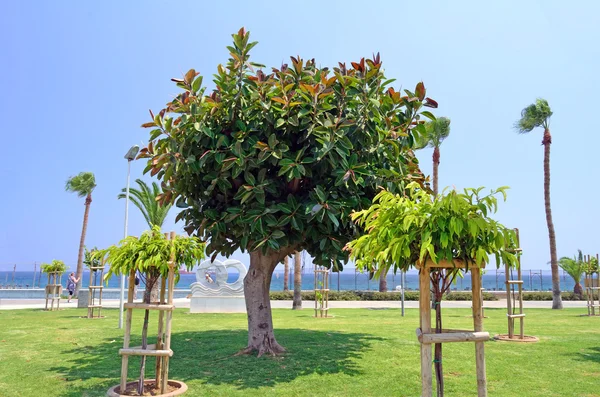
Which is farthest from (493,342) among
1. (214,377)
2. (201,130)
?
(201,130)

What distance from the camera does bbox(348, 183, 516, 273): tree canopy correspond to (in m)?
3.80

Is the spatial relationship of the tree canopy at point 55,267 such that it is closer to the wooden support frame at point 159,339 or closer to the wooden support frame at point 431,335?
the wooden support frame at point 159,339

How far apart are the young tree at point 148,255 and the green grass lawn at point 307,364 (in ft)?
5.12

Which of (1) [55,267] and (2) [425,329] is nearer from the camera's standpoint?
(2) [425,329]

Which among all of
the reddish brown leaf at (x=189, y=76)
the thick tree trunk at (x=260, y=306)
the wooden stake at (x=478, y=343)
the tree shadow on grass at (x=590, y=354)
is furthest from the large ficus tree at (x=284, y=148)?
the tree shadow on grass at (x=590, y=354)

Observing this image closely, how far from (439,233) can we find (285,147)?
4085 millimetres

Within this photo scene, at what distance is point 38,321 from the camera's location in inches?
594

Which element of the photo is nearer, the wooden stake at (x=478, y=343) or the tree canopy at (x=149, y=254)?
the wooden stake at (x=478, y=343)

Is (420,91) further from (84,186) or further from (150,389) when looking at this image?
(84,186)

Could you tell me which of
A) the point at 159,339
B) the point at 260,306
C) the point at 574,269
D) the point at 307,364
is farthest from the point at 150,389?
the point at 574,269

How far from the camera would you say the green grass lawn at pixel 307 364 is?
21.7 feet

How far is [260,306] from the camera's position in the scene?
355 inches

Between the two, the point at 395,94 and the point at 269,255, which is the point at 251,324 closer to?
the point at 269,255

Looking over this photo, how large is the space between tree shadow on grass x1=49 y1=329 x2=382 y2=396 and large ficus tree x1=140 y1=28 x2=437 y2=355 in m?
1.80
